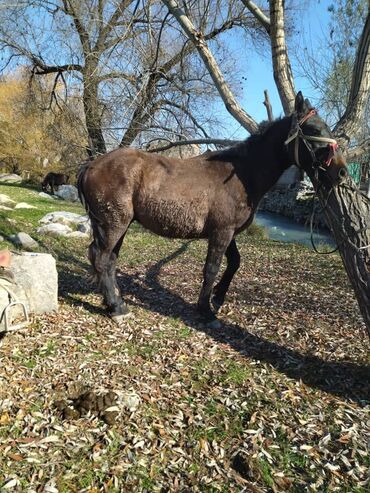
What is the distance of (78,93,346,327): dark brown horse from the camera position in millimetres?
4883

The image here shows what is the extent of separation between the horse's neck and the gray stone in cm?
264

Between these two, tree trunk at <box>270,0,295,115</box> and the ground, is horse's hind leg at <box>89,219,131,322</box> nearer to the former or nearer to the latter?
the ground

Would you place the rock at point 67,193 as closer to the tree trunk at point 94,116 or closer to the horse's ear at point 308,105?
the tree trunk at point 94,116

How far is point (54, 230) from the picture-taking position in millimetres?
10797

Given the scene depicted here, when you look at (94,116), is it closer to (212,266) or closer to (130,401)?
(212,266)

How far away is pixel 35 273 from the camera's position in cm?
488

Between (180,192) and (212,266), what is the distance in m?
1.01

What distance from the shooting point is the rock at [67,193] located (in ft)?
80.6

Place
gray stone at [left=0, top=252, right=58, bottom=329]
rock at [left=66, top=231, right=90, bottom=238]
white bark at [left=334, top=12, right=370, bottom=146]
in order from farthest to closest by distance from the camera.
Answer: rock at [left=66, top=231, right=90, bottom=238]
gray stone at [left=0, top=252, right=58, bottom=329]
white bark at [left=334, top=12, right=370, bottom=146]

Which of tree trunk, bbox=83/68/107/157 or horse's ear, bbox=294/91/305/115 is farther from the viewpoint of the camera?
tree trunk, bbox=83/68/107/157

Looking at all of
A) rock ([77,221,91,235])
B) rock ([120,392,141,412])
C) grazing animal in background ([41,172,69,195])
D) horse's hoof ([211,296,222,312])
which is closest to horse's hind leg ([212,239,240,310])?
horse's hoof ([211,296,222,312])

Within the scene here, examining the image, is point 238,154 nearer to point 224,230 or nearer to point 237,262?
point 224,230

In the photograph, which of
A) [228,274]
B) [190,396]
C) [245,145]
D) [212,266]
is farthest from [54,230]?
[190,396]

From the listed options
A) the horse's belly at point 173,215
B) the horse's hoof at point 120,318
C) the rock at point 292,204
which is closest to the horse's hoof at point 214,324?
the horse's hoof at point 120,318
